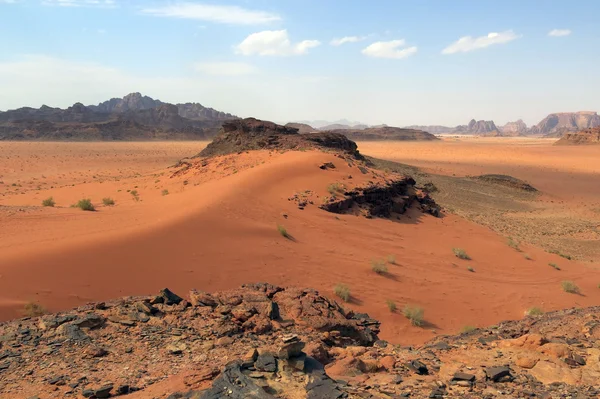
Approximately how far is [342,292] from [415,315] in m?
1.93

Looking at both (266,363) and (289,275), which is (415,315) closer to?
(289,275)

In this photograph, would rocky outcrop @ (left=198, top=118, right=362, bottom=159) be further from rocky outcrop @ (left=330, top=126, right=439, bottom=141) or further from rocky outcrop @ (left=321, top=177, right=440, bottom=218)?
rocky outcrop @ (left=330, top=126, right=439, bottom=141)

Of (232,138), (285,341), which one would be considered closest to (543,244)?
(285,341)

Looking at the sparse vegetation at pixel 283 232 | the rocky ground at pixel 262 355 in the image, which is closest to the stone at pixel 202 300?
the rocky ground at pixel 262 355

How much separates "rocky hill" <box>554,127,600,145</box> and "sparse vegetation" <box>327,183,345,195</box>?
102876 millimetres

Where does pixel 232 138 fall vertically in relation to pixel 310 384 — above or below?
above

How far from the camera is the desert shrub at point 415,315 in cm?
1027

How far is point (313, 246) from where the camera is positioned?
47.1 ft

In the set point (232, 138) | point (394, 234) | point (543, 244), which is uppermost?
point (232, 138)

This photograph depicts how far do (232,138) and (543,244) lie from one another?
78.4 feet

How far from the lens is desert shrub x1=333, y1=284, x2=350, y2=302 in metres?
10.9

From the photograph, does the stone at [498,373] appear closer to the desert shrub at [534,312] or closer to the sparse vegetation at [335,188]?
the desert shrub at [534,312]

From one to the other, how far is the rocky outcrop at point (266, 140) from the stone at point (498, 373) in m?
23.4

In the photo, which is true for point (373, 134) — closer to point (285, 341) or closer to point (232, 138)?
point (232, 138)
